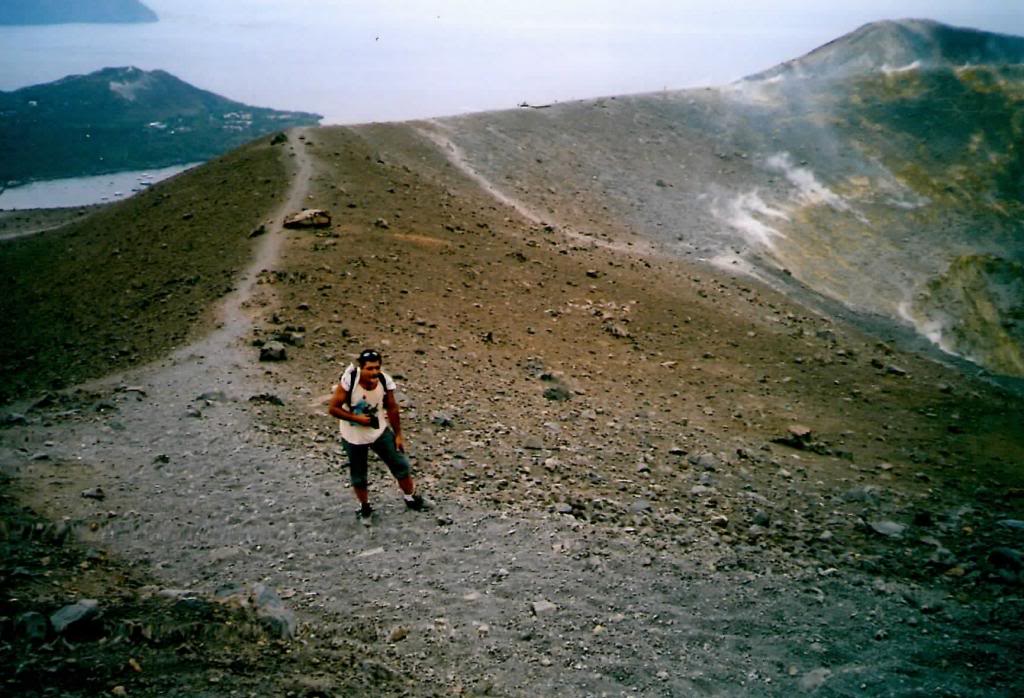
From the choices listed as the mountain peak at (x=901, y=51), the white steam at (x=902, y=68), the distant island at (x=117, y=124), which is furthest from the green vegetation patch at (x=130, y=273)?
the distant island at (x=117, y=124)

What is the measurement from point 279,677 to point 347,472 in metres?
4.03

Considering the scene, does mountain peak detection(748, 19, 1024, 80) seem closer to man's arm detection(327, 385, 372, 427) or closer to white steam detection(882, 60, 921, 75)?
white steam detection(882, 60, 921, 75)

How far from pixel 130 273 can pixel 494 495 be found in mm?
14447

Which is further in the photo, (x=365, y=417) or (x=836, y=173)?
(x=836, y=173)

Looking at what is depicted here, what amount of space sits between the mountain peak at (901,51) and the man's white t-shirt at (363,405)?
47.5 metres

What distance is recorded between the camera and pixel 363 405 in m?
7.41

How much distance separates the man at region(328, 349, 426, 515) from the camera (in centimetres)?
732

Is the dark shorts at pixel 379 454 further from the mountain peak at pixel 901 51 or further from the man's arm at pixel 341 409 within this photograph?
the mountain peak at pixel 901 51

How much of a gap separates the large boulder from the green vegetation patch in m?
1.25

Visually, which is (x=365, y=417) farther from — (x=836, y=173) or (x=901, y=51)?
(x=901, y=51)

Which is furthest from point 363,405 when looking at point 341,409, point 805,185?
point 805,185

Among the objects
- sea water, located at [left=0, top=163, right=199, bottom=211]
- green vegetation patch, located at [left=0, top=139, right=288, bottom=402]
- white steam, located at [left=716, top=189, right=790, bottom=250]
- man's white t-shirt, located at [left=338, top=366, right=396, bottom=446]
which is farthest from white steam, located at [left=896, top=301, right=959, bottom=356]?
sea water, located at [left=0, top=163, right=199, bottom=211]

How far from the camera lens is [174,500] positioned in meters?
8.30

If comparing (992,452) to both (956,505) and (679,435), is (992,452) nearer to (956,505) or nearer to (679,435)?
(956,505)
